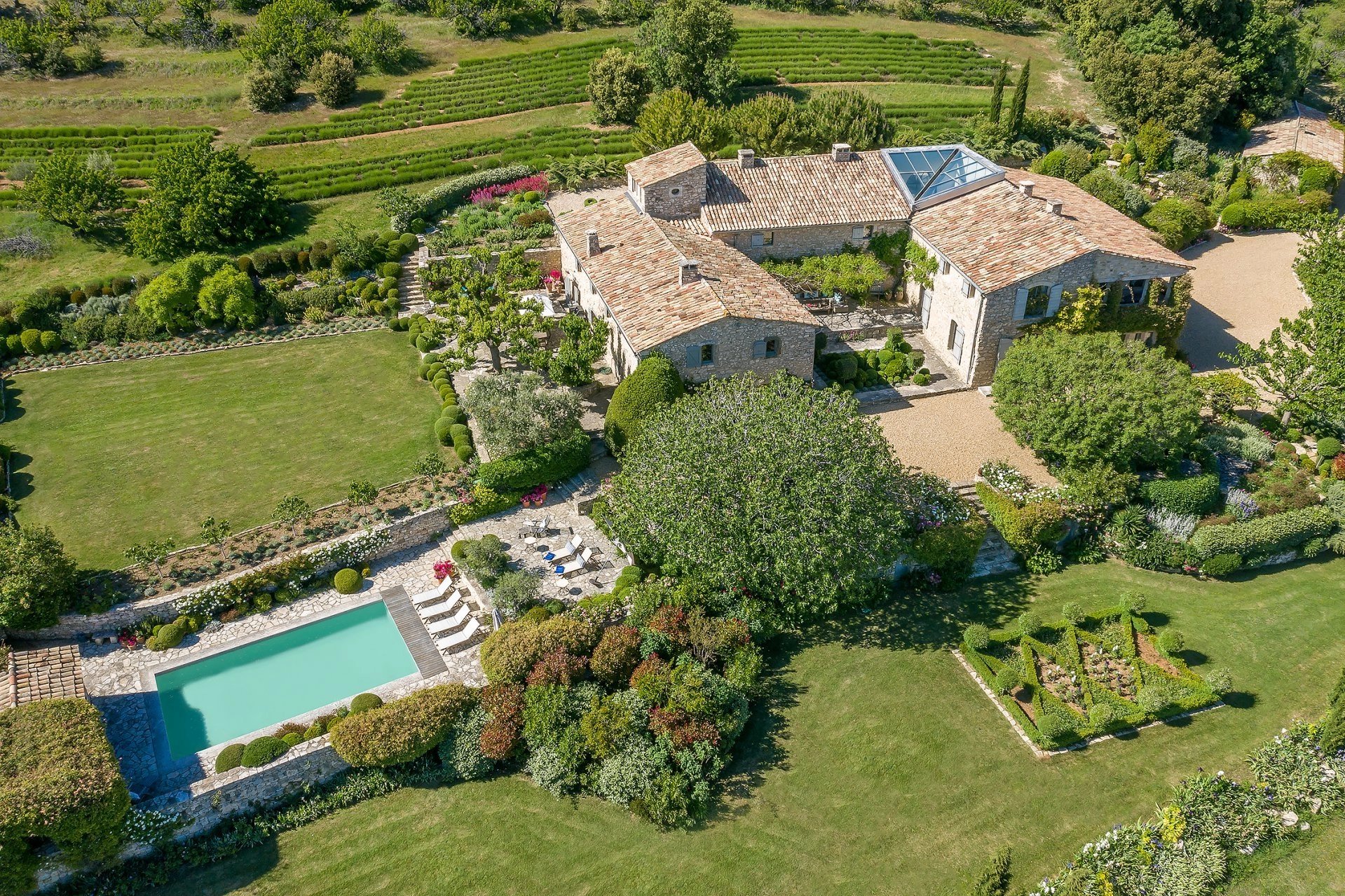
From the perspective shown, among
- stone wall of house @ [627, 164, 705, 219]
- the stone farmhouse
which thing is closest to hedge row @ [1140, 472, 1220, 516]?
the stone farmhouse

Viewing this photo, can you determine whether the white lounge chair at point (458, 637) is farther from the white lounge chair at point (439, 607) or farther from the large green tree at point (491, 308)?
the large green tree at point (491, 308)

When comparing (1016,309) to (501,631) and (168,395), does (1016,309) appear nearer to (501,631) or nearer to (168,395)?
(501,631)

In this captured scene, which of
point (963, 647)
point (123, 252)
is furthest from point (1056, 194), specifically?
Result: point (123, 252)

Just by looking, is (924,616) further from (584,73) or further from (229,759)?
(584,73)

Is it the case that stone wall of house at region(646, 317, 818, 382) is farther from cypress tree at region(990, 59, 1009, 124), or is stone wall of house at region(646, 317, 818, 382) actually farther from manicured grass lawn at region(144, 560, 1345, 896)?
cypress tree at region(990, 59, 1009, 124)

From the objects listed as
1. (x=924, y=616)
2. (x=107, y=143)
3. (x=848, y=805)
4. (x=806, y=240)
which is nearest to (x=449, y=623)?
(x=848, y=805)

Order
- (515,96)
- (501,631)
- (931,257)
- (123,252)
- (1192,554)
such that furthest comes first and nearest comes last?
1. (515,96)
2. (123,252)
3. (931,257)
4. (1192,554)
5. (501,631)

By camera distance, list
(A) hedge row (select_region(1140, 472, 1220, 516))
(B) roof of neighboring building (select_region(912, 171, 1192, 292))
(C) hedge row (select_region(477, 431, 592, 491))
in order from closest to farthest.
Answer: (A) hedge row (select_region(1140, 472, 1220, 516))
(C) hedge row (select_region(477, 431, 592, 491))
(B) roof of neighboring building (select_region(912, 171, 1192, 292))

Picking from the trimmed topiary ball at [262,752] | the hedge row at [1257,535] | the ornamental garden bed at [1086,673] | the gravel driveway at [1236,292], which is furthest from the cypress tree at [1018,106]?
the trimmed topiary ball at [262,752]
